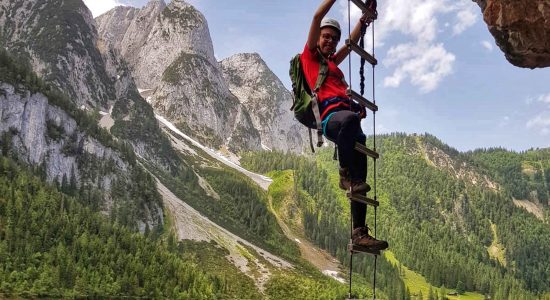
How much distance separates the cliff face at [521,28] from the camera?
935 centimetres

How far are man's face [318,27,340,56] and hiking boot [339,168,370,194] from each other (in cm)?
223

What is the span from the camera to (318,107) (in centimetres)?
931

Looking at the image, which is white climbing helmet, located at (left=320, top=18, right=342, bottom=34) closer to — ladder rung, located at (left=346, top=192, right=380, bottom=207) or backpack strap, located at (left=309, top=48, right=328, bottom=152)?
backpack strap, located at (left=309, top=48, right=328, bottom=152)

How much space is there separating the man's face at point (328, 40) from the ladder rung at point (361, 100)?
1033 mm

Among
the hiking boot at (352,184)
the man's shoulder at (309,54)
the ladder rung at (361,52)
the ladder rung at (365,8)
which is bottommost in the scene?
the hiking boot at (352,184)

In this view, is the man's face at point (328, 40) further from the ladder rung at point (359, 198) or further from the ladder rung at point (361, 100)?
the ladder rung at point (359, 198)

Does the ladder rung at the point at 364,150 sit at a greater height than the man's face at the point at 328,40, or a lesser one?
lesser

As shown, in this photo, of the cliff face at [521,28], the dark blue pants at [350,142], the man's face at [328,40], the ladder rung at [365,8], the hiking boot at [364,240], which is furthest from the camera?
the ladder rung at [365,8]

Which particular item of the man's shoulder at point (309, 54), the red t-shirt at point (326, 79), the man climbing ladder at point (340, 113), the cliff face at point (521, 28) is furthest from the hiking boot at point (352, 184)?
the cliff face at point (521, 28)

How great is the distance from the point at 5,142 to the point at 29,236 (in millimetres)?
51956

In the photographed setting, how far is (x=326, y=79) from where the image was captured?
9.54 meters

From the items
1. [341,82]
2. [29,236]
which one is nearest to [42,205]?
[29,236]

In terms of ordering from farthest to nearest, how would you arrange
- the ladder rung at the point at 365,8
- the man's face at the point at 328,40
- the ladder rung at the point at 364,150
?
the ladder rung at the point at 365,8, the man's face at the point at 328,40, the ladder rung at the point at 364,150

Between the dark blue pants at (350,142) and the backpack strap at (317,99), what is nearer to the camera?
the dark blue pants at (350,142)
